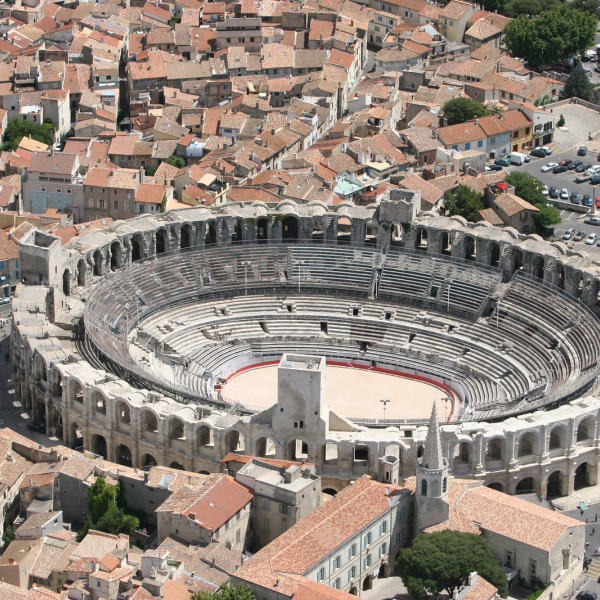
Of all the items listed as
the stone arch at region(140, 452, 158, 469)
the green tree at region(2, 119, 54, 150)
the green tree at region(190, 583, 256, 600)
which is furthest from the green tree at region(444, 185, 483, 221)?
the green tree at region(190, 583, 256, 600)

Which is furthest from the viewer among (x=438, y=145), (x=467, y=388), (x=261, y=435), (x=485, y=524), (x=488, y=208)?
(x=438, y=145)

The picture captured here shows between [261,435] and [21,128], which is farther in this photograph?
[21,128]

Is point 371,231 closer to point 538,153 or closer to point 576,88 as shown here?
point 538,153

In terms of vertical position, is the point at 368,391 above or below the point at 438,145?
below

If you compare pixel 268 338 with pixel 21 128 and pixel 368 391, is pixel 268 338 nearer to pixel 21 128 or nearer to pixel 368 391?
pixel 368 391

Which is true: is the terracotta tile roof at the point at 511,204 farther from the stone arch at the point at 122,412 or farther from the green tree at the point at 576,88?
the stone arch at the point at 122,412

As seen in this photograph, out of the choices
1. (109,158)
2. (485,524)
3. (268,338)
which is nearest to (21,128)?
(109,158)

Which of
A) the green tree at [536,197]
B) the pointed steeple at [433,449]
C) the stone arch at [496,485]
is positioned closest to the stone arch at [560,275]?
the green tree at [536,197]
